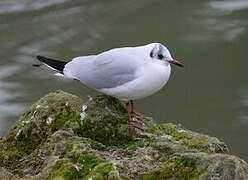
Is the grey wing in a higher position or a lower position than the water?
higher

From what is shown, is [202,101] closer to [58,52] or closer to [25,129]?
[58,52]

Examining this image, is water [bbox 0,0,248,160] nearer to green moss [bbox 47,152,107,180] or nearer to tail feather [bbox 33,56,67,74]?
tail feather [bbox 33,56,67,74]

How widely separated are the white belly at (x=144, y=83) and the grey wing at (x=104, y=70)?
2.1 inches

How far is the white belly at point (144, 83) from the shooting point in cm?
454

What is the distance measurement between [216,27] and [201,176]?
666cm

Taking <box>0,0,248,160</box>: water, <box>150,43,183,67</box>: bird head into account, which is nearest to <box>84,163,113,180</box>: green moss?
<box>150,43,183,67</box>: bird head

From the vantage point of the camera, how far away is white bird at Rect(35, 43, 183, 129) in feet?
14.9

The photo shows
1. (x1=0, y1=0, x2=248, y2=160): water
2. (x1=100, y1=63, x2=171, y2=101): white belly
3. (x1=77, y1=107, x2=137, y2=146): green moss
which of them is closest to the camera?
(x1=77, y1=107, x2=137, y2=146): green moss

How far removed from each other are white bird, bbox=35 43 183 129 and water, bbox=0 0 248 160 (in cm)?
299

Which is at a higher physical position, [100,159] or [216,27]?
[100,159]

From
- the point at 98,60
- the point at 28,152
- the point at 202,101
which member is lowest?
the point at 202,101

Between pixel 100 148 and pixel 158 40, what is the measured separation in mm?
5735

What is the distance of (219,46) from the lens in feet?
30.9

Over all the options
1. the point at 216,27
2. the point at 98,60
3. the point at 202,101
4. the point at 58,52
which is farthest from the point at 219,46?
the point at 98,60
